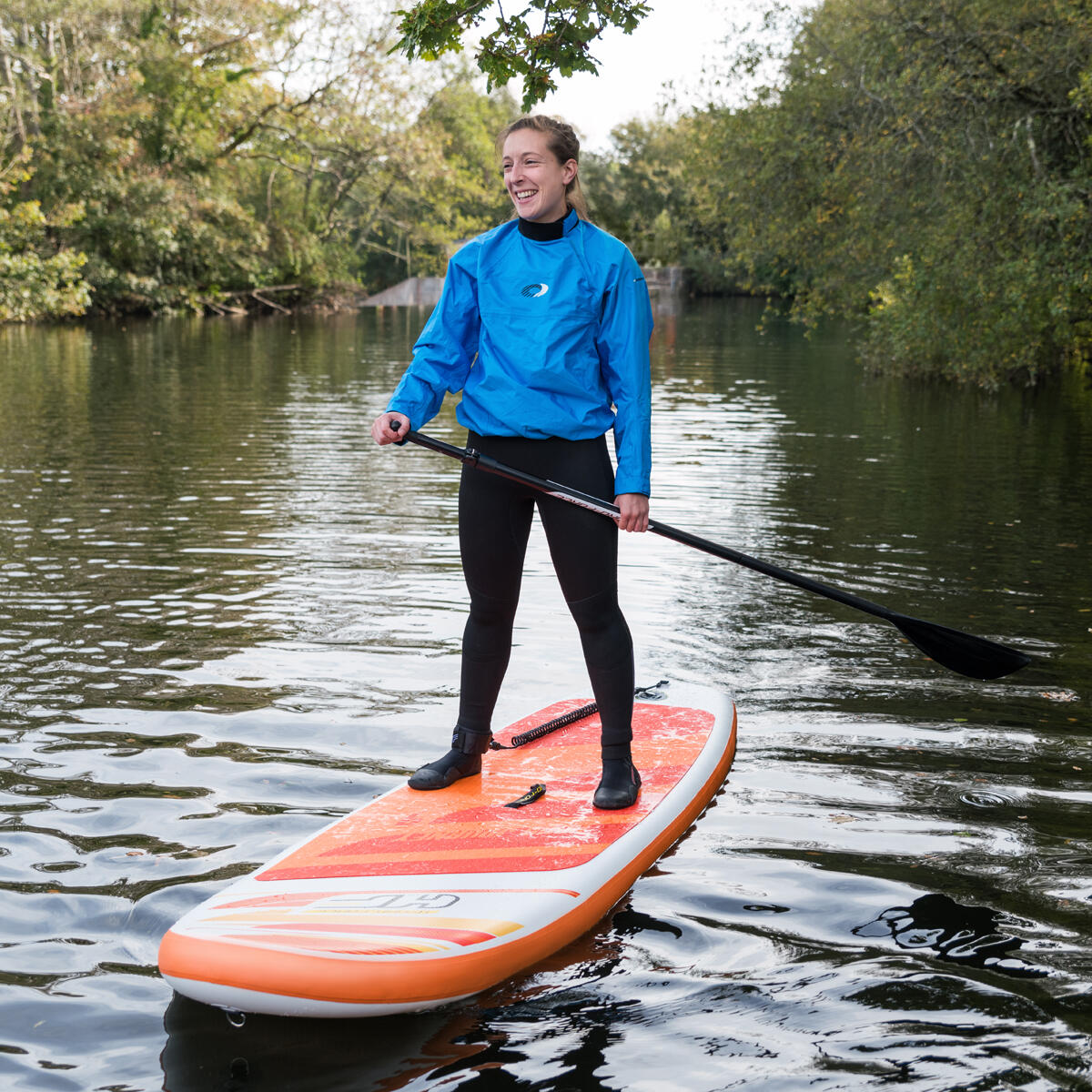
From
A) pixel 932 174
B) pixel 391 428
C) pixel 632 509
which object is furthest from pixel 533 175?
pixel 932 174

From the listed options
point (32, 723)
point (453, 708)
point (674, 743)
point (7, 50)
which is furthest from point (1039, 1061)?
point (7, 50)

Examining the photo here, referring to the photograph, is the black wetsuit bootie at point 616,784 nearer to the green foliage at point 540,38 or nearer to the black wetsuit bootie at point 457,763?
the black wetsuit bootie at point 457,763

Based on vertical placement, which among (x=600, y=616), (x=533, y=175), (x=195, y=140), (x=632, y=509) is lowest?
(x=600, y=616)

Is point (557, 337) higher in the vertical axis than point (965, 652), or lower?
higher

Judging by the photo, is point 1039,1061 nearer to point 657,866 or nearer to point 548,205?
point 657,866

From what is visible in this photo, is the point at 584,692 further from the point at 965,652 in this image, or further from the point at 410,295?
the point at 410,295

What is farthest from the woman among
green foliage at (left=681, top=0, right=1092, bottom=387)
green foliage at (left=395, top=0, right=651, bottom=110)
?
green foliage at (left=681, top=0, right=1092, bottom=387)

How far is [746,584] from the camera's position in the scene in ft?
24.1

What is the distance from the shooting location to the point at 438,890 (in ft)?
9.96

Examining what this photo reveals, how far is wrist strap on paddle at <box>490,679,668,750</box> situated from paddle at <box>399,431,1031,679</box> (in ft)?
2.18

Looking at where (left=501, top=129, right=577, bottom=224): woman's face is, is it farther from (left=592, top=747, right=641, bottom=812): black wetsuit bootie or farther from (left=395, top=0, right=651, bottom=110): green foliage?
(left=395, top=0, right=651, bottom=110): green foliage

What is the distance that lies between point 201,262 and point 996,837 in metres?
39.9

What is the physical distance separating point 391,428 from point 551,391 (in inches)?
18.4

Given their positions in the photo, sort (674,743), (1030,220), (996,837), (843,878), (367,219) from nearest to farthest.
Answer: (843,878)
(996,837)
(674,743)
(1030,220)
(367,219)
